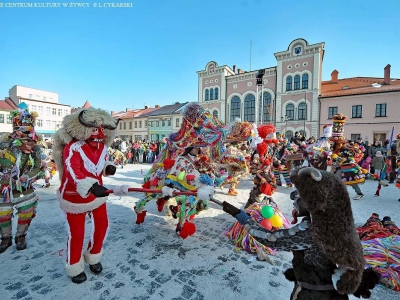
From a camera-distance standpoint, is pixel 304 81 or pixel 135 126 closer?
pixel 304 81

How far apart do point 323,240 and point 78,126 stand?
8.31 feet

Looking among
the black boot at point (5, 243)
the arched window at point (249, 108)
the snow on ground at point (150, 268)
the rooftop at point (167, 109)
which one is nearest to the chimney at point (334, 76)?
the arched window at point (249, 108)

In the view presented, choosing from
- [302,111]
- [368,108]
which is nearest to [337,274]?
[302,111]

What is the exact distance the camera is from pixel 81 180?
7.18 feet

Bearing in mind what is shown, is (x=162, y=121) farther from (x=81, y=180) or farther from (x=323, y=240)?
(x=323, y=240)

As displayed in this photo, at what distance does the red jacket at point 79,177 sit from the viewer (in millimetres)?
2215

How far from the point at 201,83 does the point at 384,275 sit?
2989 centimetres

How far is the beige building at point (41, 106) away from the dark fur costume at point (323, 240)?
40.1m

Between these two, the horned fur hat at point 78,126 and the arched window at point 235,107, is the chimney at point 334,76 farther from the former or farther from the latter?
the horned fur hat at point 78,126

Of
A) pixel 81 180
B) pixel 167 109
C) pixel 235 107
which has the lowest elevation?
pixel 81 180

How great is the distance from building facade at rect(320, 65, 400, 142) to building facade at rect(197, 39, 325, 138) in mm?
1432

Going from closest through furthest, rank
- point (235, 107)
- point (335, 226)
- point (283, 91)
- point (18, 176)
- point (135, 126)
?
point (335, 226)
point (18, 176)
point (283, 91)
point (235, 107)
point (135, 126)

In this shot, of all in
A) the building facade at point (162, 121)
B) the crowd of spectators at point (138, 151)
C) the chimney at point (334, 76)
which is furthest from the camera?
the building facade at point (162, 121)

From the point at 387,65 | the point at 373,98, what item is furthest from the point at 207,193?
the point at 387,65
